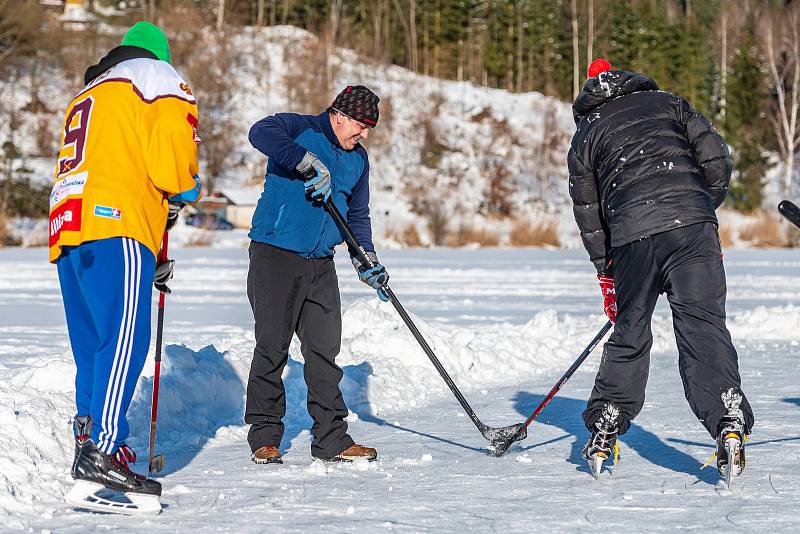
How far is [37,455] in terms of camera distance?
416cm

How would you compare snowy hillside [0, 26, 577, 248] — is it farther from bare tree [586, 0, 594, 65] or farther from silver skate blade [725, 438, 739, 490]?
silver skate blade [725, 438, 739, 490]

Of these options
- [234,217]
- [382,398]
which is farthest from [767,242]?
[382,398]

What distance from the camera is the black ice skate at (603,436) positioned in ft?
14.1

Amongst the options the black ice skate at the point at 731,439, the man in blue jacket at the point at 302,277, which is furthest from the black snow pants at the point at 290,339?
the black ice skate at the point at 731,439

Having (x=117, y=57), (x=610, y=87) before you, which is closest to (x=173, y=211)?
(x=117, y=57)

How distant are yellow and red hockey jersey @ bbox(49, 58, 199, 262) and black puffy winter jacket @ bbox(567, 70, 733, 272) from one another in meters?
1.73

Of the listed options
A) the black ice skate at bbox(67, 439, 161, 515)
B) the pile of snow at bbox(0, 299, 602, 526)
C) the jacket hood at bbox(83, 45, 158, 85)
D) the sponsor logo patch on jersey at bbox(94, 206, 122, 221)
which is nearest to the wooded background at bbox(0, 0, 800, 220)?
the pile of snow at bbox(0, 299, 602, 526)

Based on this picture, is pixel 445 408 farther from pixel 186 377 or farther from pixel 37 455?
pixel 37 455

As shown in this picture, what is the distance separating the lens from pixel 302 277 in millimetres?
4848

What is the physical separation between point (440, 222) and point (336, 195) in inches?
991

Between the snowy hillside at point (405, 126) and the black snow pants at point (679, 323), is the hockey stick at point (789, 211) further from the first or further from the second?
the snowy hillside at point (405, 126)

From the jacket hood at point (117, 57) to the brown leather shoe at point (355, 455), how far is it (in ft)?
6.60

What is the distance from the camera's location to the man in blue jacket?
480 centimetres

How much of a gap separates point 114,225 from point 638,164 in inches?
84.2
